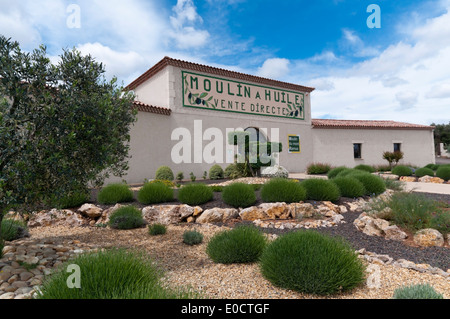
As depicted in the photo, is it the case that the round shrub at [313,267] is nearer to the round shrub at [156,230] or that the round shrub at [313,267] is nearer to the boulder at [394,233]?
the boulder at [394,233]

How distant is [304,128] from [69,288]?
19.0m

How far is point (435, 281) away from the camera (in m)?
3.02

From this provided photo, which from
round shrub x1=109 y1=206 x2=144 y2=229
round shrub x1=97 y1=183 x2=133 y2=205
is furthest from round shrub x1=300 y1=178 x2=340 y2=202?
round shrub x1=97 y1=183 x2=133 y2=205

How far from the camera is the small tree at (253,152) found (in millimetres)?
11984

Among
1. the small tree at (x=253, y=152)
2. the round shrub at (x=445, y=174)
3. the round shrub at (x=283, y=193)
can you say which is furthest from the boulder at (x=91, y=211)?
the round shrub at (x=445, y=174)

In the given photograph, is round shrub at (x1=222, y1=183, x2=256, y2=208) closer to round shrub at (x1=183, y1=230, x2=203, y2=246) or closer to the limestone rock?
the limestone rock

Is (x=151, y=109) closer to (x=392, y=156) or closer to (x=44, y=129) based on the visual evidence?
(x=44, y=129)

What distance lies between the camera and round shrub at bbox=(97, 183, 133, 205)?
7.45 meters

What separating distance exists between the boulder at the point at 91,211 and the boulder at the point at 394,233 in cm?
655

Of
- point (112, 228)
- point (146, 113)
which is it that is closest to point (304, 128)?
point (146, 113)

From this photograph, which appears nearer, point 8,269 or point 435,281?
point 435,281

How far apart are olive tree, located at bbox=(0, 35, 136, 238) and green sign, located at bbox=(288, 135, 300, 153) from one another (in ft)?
53.1
